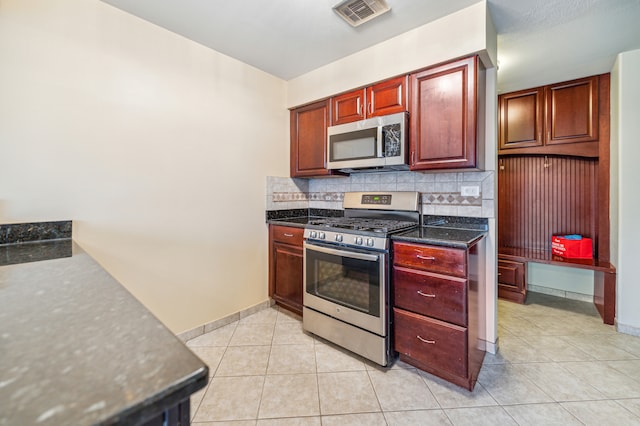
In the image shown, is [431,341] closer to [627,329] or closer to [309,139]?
[627,329]

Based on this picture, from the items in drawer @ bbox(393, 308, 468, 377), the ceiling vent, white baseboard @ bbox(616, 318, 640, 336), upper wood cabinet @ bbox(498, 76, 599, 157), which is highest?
the ceiling vent

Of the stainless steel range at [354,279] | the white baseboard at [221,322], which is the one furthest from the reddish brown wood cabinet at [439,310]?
the white baseboard at [221,322]

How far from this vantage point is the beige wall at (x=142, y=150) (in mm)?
1609

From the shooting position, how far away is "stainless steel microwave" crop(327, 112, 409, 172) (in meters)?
2.20

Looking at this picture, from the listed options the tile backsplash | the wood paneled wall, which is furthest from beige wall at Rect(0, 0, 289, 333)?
the wood paneled wall

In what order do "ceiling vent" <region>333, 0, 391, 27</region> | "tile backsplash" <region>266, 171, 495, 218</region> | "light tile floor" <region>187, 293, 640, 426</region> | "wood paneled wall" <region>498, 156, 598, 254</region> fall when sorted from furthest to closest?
"wood paneled wall" <region>498, 156, 598, 254</region> < "tile backsplash" <region>266, 171, 495, 218</region> < "ceiling vent" <region>333, 0, 391, 27</region> < "light tile floor" <region>187, 293, 640, 426</region>

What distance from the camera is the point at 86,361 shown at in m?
0.44

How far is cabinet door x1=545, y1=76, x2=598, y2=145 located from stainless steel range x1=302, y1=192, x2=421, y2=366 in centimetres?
182

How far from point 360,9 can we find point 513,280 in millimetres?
3020

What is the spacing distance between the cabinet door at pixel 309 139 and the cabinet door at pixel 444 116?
3.01ft

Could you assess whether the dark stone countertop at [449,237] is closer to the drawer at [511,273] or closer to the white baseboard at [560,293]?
the drawer at [511,273]

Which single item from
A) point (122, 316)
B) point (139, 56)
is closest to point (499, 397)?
point (122, 316)

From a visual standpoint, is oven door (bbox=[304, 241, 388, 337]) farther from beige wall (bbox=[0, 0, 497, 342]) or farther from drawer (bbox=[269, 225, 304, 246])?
beige wall (bbox=[0, 0, 497, 342])

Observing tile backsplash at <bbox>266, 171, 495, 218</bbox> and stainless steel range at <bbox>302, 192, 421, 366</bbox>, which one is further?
tile backsplash at <bbox>266, 171, 495, 218</bbox>
